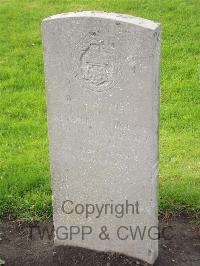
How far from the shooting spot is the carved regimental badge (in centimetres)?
403

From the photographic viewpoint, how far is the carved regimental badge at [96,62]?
13.2 ft

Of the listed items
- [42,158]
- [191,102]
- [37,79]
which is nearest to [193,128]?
[191,102]

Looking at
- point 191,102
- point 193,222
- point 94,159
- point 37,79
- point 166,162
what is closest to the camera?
point 94,159

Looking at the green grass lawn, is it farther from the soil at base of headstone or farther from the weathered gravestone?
the weathered gravestone

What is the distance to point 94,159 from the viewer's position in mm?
4406

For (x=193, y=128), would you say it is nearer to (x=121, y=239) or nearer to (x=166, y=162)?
(x=166, y=162)

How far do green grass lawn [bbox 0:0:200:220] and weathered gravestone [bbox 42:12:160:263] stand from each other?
2.64 feet

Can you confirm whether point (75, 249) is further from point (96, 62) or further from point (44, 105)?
point (44, 105)

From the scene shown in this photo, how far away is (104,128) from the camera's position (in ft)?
14.0

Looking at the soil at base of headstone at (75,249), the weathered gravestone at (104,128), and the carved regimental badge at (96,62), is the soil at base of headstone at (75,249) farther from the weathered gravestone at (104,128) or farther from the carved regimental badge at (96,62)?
the carved regimental badge at (96,62)

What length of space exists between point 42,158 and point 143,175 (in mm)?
2120

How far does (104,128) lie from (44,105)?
3.15 m

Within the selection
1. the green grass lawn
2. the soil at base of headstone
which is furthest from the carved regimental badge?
the green grass lawn

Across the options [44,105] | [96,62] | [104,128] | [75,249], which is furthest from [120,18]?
[44,105]
